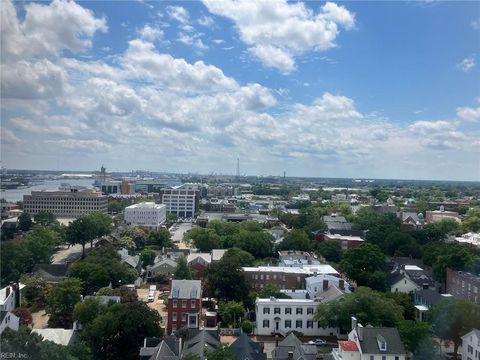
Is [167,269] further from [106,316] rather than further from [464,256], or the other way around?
[464,256]

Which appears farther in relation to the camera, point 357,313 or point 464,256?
point 464,256

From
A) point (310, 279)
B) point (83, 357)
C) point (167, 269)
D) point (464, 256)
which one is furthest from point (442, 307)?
point (167, 269)

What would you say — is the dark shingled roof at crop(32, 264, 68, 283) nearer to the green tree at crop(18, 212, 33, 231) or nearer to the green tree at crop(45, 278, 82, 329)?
the green tree at crop(45, 278, 82, 329)

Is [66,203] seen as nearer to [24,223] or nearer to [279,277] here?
[24,223]

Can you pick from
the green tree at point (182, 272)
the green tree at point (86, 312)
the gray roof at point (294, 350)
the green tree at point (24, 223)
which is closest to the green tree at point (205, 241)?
the green tree at point (182, 272)

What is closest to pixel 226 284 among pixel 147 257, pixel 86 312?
pixel 86 312

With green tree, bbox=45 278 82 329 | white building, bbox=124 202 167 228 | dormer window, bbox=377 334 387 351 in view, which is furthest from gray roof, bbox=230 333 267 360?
white building, bbox=124 202 167 228
